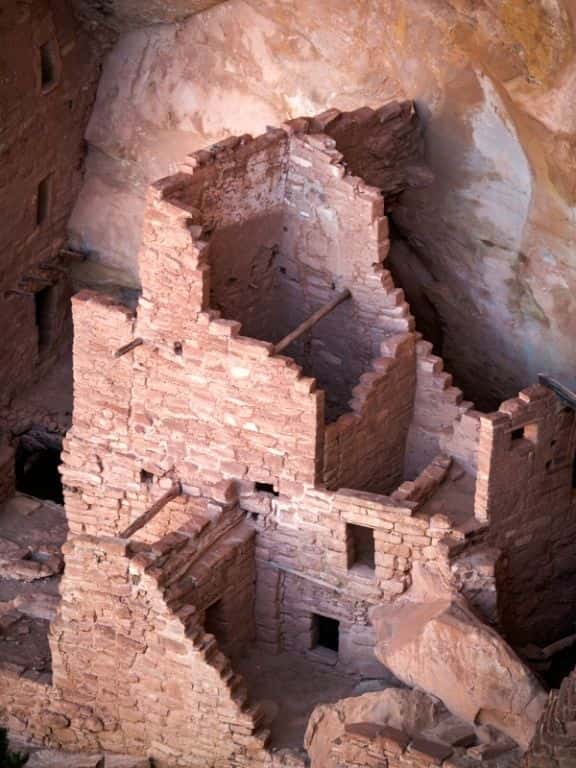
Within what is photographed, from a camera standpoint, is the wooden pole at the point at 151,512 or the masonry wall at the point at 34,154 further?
the masonry wall at the point at 34,154

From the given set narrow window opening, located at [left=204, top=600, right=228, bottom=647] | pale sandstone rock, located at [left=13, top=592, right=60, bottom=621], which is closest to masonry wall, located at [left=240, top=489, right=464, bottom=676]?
narrow window opening, located at [left=204, top=600, right=228, bottom=647]

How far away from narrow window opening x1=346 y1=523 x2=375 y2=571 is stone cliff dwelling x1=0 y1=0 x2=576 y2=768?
3 cm

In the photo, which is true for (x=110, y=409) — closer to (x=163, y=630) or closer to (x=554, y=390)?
(x=163, y=630)

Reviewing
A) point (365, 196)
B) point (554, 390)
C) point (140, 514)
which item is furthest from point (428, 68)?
point (140, 514)

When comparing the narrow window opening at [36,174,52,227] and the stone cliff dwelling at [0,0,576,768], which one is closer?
the stone cliff dwelling at [0,0,576,768]

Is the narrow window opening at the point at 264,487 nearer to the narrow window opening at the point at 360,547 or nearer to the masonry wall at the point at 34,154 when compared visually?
the narrow window opening at the point at 360,547

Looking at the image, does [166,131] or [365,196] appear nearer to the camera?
[365,196]

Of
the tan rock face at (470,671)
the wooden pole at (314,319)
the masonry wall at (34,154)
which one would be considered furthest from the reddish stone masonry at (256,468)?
the masonry wall at (34,154)

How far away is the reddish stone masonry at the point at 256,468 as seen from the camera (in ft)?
71.6

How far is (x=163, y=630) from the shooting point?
71.0 ft

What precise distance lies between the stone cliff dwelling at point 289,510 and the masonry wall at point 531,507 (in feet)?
0.08

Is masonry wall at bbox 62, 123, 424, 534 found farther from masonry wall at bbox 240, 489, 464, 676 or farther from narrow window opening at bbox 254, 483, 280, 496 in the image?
masonry wall at bbox 240, 489, 464, 676

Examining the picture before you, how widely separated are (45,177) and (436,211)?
440cm

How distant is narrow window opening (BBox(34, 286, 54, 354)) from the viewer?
→ 2695cm
